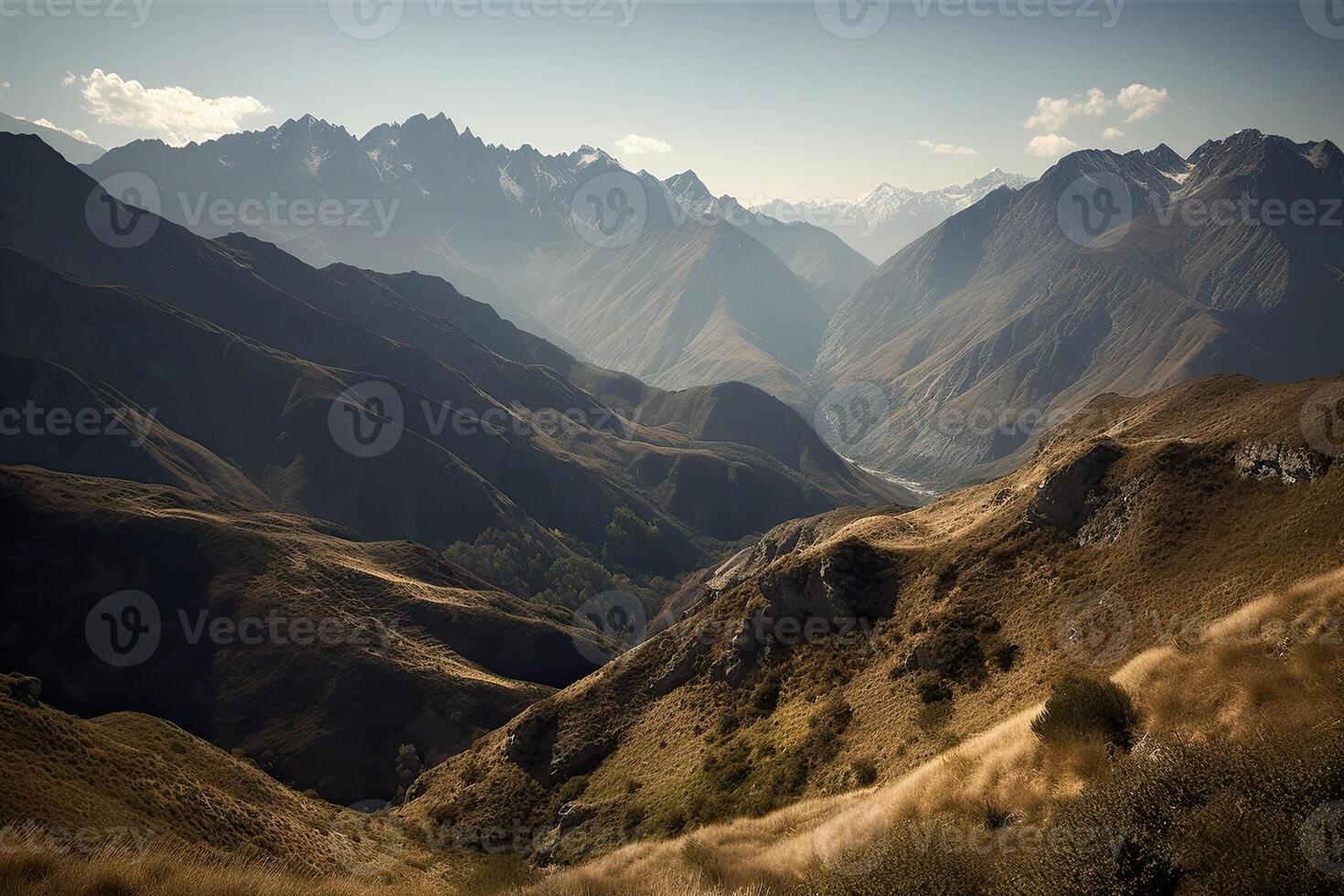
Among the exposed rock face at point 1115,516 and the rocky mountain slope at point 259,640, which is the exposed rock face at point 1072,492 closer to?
the exposed rock face at point 1115,516

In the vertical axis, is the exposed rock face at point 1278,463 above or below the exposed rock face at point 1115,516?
above

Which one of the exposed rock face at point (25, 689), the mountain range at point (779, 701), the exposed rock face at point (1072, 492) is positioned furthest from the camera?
the exposed rock face at point (1072, 492)

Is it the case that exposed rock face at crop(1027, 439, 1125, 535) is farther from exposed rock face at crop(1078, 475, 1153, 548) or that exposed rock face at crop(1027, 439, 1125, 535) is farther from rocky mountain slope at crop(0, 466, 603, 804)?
rocky mountain slope at crop(0, 466, 603, 804)

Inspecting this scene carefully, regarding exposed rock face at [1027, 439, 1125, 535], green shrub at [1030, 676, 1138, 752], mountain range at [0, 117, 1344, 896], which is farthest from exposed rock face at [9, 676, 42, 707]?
exposed rock face at [1027, 439, 1125, 535]

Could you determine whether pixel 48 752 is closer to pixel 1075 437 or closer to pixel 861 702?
pixel 861 702

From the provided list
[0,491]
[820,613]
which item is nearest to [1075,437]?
[820,613]

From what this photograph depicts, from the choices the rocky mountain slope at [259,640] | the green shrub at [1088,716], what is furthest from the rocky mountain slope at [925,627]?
the rocky mountain slope at [259,640]
